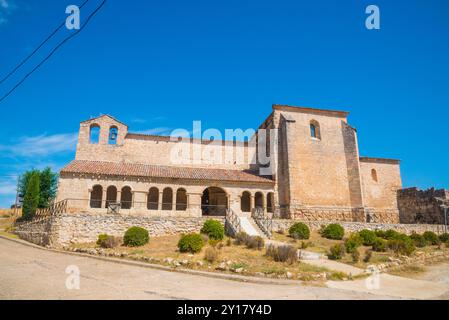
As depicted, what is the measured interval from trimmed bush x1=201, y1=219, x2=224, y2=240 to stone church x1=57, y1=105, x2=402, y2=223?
4391mm

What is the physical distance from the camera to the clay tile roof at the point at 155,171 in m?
22.7

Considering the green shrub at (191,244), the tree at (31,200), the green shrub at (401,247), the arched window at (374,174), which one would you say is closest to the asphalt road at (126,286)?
the green shrub at (191,244)

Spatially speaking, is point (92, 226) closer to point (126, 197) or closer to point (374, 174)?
point (126, 197)

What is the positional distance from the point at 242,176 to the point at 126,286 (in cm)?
1846

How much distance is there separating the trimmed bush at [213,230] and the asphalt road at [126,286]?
21.7ft

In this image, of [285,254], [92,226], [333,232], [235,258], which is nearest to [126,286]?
[235,258]

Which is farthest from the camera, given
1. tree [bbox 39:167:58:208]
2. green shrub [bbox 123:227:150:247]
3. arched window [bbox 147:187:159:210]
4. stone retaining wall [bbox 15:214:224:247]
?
tree [bbox 39:167:58:208]

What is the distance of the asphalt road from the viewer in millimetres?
7496

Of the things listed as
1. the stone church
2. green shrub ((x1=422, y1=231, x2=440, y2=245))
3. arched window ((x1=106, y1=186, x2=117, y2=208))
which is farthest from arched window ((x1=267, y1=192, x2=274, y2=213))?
arched window ((x1=106, y1=186, x2=117, y2=208))

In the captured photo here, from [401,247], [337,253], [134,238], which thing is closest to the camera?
[337,253]

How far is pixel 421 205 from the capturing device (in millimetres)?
29203

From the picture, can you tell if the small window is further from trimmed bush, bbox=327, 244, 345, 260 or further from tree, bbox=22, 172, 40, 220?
tree, bbox=22, 172, 40, 220

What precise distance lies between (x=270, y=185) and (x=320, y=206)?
4835mm

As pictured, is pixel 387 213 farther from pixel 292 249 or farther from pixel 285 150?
pixel 292 249
